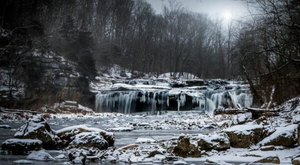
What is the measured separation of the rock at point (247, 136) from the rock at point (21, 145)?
5.48 meters

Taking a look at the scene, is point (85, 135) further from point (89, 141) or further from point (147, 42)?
point (147, 42)

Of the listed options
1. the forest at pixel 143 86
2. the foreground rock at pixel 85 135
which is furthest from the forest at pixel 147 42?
the foreground rock at pixel 85 135

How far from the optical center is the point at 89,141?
10086mm

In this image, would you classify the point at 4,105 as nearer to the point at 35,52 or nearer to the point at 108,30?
the point at 35,52

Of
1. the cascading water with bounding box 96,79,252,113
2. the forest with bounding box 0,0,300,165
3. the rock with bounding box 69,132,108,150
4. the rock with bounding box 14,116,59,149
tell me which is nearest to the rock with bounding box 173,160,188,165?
the forest with bounding box 0,0,300,165

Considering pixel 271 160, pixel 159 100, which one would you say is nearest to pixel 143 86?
pixel 159 100

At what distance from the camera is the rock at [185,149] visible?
8.70 metres

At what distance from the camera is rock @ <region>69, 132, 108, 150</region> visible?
33.0ft

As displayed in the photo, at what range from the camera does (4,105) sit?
2622 centimetres

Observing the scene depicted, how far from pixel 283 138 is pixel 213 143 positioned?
1689mm

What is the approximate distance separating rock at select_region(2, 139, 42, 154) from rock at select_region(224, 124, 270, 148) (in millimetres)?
5478

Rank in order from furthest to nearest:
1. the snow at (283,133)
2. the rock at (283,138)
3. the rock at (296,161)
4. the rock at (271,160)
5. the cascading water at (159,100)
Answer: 1. the cascading water at (159,100)
2. the snow at (283,133)
3. the rock at (283,138)
4. the rock at (271,160)
5. the rock at (296,161)

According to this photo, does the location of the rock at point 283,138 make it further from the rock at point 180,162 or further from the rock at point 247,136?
the rock at point 180,162

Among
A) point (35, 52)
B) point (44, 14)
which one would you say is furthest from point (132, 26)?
point (35, 52)
